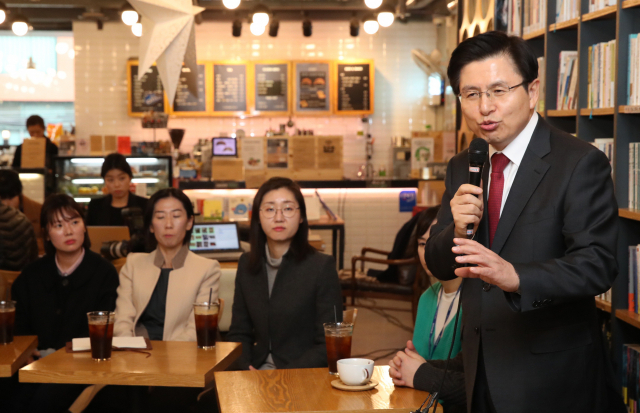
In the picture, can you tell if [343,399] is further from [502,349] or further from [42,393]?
[42,393]

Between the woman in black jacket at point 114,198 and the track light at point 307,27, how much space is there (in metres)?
4.19

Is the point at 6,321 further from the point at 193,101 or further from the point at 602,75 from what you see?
the point at 193,101

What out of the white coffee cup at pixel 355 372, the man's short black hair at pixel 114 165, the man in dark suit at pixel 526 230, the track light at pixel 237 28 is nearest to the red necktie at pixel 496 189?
the man in dark suit at pixel 526 230

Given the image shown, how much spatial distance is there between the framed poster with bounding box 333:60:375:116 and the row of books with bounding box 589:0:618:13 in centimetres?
590

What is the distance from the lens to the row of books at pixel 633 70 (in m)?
2.63

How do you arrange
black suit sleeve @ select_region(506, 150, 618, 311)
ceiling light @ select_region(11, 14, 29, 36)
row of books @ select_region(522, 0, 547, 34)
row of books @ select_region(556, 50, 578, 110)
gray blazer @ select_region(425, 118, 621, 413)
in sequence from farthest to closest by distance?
ceiling light @ select_region(11, 14, 29, 36), row of books @ select_region(522, 0, 547, 34), row of books @ select_region(556, 50, 578, 110), gray blazer @ select_region(425, 118, 621, 413), black suit sleeve @ select_region(506, 150, 618, 311)

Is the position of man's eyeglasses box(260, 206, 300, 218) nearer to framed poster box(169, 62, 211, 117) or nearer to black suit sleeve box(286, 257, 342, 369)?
black suit sleeve box(286, 257, 342, 369)

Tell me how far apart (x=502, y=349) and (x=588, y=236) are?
1.12ft

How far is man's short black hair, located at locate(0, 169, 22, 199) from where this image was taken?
460 centimetres

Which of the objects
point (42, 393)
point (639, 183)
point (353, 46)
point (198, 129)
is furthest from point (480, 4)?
point (198, 129)

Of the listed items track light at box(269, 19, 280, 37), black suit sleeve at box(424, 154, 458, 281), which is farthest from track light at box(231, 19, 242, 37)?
black suit sleeve at box(424, 154, 458, 281)

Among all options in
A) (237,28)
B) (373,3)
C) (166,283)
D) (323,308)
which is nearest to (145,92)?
(237,28)

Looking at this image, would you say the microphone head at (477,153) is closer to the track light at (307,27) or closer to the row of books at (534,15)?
the row of books at (534,15)

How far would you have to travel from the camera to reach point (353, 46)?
8.93m
